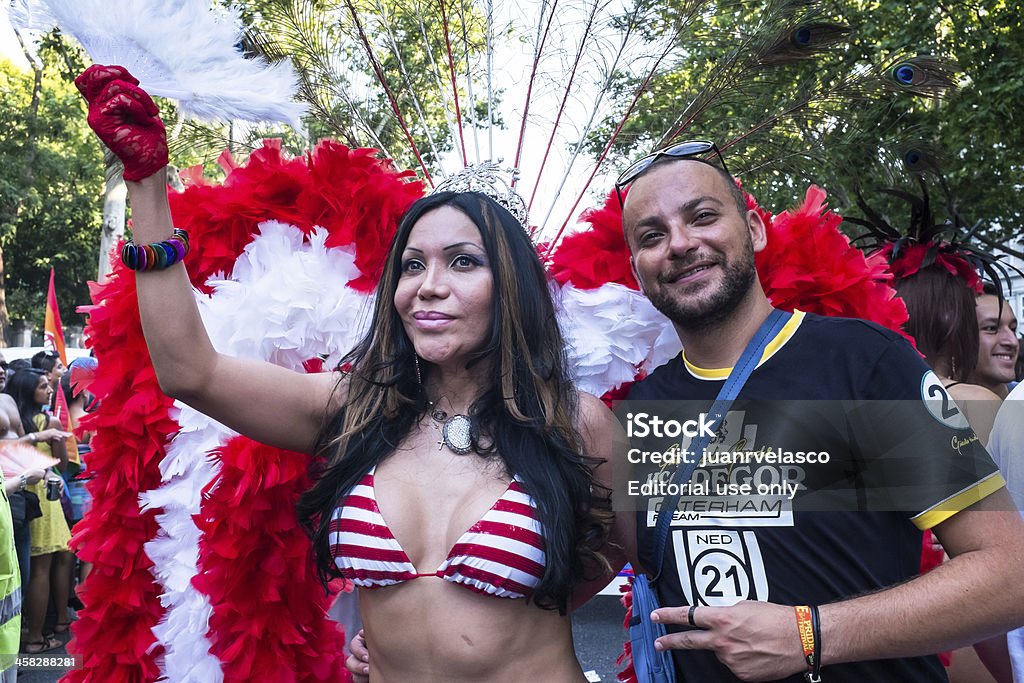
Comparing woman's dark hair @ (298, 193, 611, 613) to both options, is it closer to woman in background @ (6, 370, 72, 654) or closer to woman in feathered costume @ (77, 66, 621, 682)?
woman in feathered costume @ (77, 66, 621, 682)

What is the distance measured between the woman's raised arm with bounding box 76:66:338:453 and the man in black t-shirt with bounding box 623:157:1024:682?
77cm

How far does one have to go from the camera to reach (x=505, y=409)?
1822mm

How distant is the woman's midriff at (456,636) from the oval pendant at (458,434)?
0.28 m

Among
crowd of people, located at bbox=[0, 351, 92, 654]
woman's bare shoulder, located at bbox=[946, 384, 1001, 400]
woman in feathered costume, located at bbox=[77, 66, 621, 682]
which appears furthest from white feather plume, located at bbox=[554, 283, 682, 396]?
crowd of people, located at bbox=[0, 351, 92, 654]

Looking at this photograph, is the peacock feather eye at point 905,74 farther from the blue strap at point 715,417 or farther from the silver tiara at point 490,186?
the blue strap at point 715,417

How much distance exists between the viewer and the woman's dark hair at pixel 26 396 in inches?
227

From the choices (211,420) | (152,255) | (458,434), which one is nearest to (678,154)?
(458,434)

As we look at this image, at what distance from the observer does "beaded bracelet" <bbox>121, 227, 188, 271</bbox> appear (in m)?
1.52

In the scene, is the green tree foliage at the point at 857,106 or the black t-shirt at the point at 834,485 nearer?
the black t-shirt at the point at 834,485

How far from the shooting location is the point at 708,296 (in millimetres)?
1740

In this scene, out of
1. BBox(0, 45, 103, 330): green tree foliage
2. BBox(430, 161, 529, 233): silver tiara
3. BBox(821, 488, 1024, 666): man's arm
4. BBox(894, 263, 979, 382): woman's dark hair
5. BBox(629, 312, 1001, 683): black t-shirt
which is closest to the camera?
BBox(821, 488, 1024, 666): man's arm

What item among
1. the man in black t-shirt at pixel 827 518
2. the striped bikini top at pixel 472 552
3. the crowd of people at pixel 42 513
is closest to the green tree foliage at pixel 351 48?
the man in black t-shirt at pixel 827 518

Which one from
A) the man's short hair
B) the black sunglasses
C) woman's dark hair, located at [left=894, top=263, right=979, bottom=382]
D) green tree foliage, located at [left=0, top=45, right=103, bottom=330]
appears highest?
green tree foliage, located at [left=0, top=45, right=103, bottom=330]

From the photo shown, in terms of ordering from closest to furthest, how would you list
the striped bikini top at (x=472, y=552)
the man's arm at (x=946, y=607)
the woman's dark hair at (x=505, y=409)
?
the man's arm at (x=946, y=607)
the striped bikini top at (x=472, y=552)
the woman's dark hair at (x=505, y=409)
